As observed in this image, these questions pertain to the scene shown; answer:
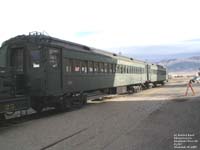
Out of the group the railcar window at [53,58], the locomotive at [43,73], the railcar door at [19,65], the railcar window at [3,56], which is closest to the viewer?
the locomotive at [43,73]

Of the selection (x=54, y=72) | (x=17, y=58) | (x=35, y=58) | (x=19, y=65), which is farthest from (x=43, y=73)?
(x=17, y=58)

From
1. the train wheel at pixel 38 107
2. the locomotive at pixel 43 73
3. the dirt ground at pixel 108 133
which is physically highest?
the locomotive at pixel 43 73

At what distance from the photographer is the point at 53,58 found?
15594 mm

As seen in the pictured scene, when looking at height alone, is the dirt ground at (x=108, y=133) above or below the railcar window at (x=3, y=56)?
below

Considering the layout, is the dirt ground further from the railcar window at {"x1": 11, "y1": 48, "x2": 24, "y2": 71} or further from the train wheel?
the railcar window at {"x1": 11, "y1": 48, "x2": 24, "y2": 71}

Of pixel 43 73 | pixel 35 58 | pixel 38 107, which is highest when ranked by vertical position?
pixel 35 58

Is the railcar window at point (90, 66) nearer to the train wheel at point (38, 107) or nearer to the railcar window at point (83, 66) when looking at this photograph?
the railcar window at point (83, 66)

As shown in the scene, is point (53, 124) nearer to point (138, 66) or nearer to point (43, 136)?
point (43, 136)

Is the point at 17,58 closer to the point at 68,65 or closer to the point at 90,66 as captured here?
the point at 68,65

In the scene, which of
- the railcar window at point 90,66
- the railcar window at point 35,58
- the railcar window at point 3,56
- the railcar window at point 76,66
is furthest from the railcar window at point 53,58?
the railcar window at point 90,66

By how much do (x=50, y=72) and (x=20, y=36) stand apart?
217 cm

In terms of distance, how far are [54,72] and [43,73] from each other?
66 cm

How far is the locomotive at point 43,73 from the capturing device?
42.3ft

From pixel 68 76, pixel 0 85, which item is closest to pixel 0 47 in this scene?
pixel 68 76
